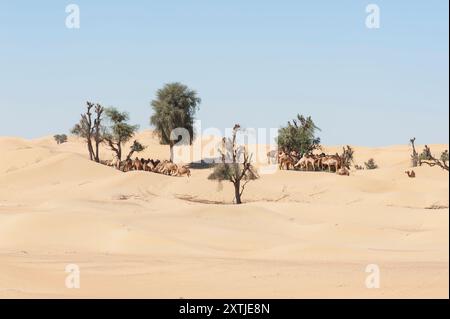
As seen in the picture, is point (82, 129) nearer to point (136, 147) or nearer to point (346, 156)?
point (136, 147)

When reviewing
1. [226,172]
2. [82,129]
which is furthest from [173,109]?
[226,172]

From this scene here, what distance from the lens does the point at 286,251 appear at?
48.1 feet

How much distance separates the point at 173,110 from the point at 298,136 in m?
12.5

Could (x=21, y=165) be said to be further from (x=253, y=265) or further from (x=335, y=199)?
(x=253, y=265)

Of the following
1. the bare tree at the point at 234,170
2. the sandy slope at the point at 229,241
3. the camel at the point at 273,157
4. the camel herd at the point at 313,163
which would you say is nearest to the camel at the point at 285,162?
the camel herd at the point at 313,163

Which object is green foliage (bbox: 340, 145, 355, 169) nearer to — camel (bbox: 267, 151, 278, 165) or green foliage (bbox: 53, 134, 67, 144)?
camel (bbox: 267, 151, 278, 165)

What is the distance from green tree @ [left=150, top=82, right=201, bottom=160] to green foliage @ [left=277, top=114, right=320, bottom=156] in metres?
11.0

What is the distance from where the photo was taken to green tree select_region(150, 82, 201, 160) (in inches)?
2263

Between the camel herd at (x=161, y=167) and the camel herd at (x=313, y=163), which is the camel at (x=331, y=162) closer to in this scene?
the camel herd at (x=313, y=163)

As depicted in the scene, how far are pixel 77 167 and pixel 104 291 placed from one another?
110ft

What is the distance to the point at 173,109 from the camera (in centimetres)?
5744

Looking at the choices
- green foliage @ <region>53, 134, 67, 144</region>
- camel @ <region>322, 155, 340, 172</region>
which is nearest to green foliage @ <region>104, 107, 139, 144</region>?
camel @ <region>322, 155, 340, 172</region>
